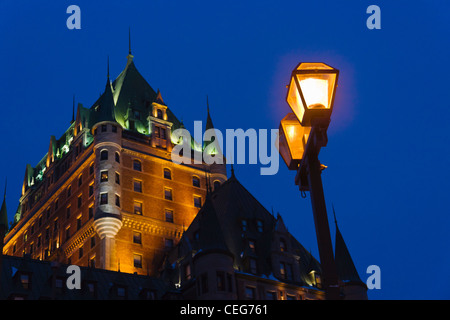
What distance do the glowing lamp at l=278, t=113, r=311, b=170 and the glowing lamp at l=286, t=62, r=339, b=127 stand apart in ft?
6.79

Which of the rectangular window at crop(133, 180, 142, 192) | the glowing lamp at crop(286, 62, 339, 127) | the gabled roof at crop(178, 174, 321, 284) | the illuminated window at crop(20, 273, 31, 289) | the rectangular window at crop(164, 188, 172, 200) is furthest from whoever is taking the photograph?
the rectangular window at crop(164, 188, 172, 200)

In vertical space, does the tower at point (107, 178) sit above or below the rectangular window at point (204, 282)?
above

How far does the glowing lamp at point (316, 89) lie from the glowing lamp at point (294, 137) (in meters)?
2.07

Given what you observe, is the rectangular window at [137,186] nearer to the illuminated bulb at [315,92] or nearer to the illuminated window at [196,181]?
the illuminated window at [196,181]

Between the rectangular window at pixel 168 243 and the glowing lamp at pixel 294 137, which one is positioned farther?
the rectangular window at pixel 168 243

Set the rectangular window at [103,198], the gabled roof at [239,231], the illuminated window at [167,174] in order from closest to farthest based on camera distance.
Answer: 1. the gabled roof at [239,231]
2. the rectangular window at [103,198]
3. the illuminated window at [167,174]

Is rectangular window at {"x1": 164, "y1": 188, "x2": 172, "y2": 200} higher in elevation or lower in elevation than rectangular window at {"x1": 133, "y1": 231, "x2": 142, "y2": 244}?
higher

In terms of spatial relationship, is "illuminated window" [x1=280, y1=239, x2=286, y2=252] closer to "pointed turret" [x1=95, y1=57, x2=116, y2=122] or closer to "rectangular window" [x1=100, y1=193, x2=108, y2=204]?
"rectangular window" [x1=100, y1=193, x2=108, y2=204]

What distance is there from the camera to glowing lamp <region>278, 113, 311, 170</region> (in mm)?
15594

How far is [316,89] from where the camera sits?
1340cm

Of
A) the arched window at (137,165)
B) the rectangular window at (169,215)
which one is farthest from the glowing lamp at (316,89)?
the arched window at (137,165)

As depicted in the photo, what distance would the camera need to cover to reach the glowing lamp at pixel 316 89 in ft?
43.9

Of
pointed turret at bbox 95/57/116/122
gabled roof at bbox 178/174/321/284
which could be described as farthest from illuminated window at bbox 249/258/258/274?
pointed turret at bbox 95/57/116/122
